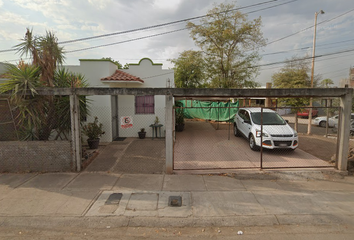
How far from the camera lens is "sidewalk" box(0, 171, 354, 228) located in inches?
149

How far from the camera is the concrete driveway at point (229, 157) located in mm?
6672

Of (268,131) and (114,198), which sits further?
(268,131)

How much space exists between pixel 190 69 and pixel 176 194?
18.2m

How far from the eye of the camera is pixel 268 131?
25.6ft

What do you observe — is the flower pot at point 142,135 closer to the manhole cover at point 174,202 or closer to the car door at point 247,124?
the car door at point 247,124

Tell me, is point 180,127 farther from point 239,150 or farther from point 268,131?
point 268,131

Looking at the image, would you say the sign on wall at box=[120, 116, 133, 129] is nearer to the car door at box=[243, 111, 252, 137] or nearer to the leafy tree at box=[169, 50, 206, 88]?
the car door at box=[243, 111, 252, 137]

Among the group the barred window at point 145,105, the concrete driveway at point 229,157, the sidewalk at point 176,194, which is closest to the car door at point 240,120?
the concrete driveway at point 229,157

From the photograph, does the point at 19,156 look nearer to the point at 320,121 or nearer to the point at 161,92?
the point at 161,92

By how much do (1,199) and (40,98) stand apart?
2911 millimetres

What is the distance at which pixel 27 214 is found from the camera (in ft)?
Answer: 12.9

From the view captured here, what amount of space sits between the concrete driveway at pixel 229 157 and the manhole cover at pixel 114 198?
220 centimetres

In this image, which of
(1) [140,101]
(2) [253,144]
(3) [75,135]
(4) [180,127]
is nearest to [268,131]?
(2) [253,144]

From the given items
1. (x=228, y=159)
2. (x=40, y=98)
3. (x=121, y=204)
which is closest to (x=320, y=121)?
(x=228, y=159)
